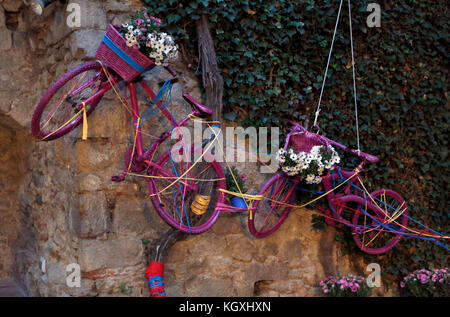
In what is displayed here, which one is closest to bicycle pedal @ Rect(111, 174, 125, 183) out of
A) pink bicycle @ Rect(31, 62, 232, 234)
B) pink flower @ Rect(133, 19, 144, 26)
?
pink bicycle @ Rect(31, 62, 232, 234)

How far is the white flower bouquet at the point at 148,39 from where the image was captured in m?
3.03

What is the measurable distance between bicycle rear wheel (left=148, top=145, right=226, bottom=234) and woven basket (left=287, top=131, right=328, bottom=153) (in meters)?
0.70

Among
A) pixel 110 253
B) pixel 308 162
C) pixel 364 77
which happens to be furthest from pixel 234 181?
pixel 364 77

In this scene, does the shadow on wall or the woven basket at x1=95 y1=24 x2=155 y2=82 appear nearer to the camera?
the woven basket at x1=95 y1=24 x2=155 y2=82

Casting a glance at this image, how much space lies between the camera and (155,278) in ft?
11.0

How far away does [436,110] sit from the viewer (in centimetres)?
457

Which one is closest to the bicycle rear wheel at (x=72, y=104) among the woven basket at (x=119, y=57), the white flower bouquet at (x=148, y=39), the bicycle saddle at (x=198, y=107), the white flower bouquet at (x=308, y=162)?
the woven basket at (x=119, y=57)

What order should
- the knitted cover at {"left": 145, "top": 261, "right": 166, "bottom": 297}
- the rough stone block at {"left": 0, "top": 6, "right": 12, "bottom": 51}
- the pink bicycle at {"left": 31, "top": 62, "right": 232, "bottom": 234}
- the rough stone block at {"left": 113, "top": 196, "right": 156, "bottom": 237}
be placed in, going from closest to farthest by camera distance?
the pink bicycle at {"left": 31, "top": 62, "right": 232, "bottom": 234}, the knitted cover at {"left": 145, "top": 261, "right": 166, "bottom": 297}, the rough stone block at {"left": 113, "top": 196, "right": 156, "bottom": 237}, the rough stone block at {"left": 0, "top": 6, "right": 12, "bottom": 51}

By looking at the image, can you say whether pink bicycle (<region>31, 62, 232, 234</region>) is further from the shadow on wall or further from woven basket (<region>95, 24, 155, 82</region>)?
→ the shadow on wall

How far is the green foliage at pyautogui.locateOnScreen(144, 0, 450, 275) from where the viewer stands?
12.5ft

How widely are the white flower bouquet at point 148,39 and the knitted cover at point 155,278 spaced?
60.4 inches

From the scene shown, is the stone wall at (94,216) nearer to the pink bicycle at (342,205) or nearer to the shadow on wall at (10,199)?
the shadow on wall at (10,199)
